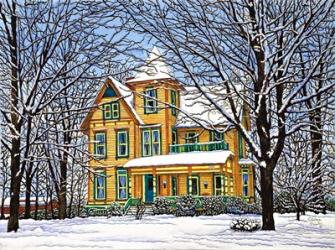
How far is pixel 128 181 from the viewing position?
20.8ft

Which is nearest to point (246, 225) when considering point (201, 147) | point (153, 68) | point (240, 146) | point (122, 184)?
point (240, 146)

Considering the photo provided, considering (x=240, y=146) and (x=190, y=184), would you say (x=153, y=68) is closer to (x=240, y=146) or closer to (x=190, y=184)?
(x=240, y=146)

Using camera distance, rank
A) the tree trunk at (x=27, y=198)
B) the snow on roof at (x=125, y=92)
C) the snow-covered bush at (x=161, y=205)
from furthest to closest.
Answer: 1. the tree trunk at (x=27, y=198)
2. the snow-covered bush at (x=161, y=205)
3. the snow on roof at (x=125, y=92)

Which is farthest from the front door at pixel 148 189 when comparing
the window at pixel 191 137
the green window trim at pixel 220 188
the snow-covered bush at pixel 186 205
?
the green window trim at pixel 220 188

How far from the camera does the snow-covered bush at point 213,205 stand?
6148 mm

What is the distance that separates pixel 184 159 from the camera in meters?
6.03

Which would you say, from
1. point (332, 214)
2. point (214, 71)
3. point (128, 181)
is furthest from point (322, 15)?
point (128, 181)

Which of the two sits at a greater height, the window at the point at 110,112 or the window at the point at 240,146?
the window at the point at 110,112

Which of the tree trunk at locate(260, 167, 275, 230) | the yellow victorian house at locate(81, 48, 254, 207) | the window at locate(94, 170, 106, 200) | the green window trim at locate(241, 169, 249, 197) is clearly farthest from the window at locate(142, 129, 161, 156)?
the tree trunk at locate(260, 167, 275, 230)

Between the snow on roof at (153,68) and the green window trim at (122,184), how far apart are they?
4.18 feet

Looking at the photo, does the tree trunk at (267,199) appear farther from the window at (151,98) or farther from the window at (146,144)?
the window at (146,144)

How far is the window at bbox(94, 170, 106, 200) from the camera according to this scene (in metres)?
6.64

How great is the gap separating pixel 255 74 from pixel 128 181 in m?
2.01

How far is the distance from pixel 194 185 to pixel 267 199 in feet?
5.05
